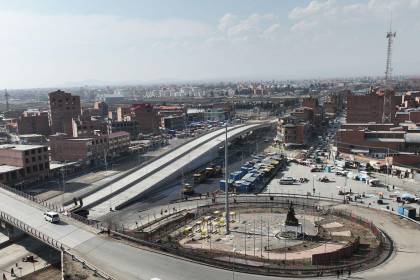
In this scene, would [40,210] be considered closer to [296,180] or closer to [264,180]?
[264,180]

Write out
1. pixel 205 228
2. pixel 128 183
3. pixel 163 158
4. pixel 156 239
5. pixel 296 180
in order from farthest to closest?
1. pixel 163 158
2. pixel 296 180
3. pixel 128 183
4. pixel 205 228
5. pixel 156 239

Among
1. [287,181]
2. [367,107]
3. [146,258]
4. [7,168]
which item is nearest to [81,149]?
[7,168]

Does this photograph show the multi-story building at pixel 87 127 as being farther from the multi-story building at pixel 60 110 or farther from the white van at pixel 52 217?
the white van at pixel 52 217

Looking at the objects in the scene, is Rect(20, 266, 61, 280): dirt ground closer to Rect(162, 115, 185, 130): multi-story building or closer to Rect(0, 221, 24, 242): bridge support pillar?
Rect(0, 221, 24, 242): bridge support pillar

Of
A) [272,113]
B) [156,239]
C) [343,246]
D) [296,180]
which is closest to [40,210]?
[156,239]

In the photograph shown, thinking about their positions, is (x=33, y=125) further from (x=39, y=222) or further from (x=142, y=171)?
(x=39, y=222)

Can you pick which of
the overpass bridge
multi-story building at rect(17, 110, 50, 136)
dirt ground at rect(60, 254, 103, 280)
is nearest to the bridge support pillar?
the overpass bridge

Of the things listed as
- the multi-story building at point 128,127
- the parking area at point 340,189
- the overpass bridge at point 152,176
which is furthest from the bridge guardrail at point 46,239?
the multi-story building at point 128,127
